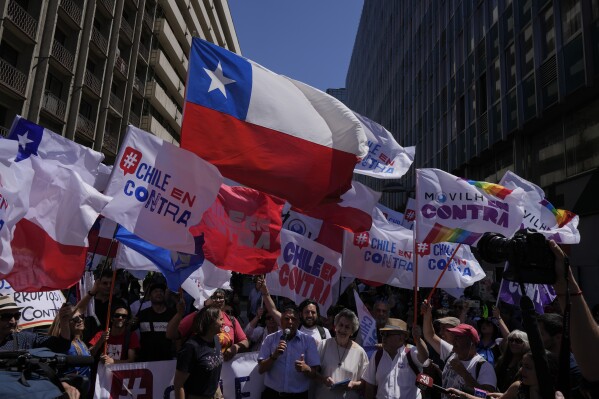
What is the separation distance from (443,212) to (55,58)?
21107 millimetres

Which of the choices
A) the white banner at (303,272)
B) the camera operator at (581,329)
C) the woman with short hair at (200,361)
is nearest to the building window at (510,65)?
the white banner at (303,272)

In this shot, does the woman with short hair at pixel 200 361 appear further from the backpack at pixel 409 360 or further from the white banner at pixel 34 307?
the white banner at pixel 34 307

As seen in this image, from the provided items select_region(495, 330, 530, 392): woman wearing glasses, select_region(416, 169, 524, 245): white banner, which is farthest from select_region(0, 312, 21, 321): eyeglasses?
select_region(416, 169, 524, 245): white banner

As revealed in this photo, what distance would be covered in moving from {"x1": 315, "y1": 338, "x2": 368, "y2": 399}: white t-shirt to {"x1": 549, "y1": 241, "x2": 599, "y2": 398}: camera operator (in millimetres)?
3382

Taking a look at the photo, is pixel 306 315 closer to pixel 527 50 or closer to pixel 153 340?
pixel 153 340

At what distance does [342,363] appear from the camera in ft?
16.9

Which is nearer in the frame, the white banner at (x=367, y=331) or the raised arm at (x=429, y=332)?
the raised arm at (x=429, y=332)

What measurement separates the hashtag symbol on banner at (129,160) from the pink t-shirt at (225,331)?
1.64 m

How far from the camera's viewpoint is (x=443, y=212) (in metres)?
6.41

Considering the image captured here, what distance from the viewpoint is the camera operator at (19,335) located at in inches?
146

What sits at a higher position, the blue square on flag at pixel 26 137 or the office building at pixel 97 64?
the office building at pixel 97 64

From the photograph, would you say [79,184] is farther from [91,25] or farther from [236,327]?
[91,25]

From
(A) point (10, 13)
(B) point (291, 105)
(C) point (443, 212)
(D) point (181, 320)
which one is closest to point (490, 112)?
(C) point (443, 212)

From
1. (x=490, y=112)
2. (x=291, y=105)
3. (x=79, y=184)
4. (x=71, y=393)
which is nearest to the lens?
(x=71, y=393)
